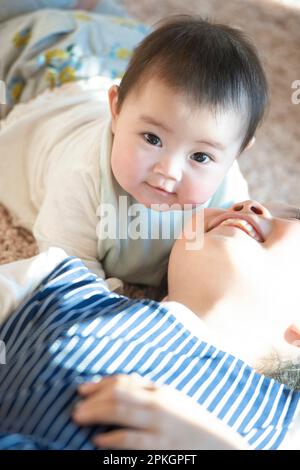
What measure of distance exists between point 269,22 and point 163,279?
36.5 inches

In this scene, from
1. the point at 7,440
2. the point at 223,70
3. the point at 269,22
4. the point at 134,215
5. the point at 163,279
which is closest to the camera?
the point at 7,440

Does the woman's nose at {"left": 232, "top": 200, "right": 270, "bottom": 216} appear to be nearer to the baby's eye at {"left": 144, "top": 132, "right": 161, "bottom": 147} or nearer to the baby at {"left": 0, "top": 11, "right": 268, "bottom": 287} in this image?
the baby at {"left": 0, "top": 11, "right": 268, "bottom": 287}

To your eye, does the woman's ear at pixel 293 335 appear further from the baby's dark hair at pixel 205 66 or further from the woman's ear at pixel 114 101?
the woman's ear at pixel 114 101

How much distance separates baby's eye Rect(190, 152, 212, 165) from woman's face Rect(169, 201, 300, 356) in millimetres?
110

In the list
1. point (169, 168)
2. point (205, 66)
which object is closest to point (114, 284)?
point (169, 168)

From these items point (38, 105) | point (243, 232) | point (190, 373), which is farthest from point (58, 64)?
point (190, 373)

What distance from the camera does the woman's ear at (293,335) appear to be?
0.93 metres

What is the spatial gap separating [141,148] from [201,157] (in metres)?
0.09

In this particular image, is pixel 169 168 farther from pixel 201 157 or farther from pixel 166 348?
pixel 166 348

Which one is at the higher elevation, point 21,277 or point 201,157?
point 201,157

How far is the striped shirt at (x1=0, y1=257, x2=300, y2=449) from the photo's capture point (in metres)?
0.77

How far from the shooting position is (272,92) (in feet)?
5.41

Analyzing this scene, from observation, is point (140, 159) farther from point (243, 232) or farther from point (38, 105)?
point (38, 105)

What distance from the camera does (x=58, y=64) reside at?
4.55 ft
